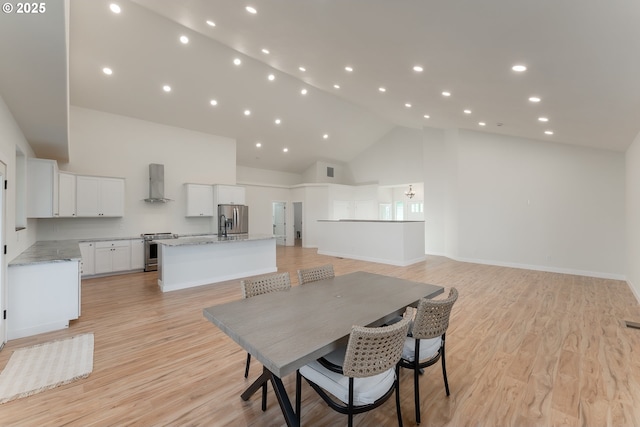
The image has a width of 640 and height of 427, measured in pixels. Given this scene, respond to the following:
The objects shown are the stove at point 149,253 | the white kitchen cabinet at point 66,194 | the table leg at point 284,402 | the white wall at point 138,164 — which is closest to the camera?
the table leg at point 284,402

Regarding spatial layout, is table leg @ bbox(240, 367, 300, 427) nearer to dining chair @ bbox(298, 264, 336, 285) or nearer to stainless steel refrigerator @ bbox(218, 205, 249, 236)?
dining chair @ bbox(298, 264, 336, 285)

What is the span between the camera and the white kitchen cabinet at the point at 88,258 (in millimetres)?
5746

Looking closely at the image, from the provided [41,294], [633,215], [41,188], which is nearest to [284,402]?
[41,294]

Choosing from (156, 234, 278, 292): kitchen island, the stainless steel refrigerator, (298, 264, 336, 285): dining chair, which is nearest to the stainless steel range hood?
the stainless steel refrigerator

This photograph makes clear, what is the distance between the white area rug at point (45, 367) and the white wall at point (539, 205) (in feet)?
26.9

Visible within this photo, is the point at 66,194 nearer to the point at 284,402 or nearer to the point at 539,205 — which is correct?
the point at 284,402

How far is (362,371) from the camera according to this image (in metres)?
1.48

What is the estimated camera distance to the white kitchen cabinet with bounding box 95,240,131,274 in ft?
19.4

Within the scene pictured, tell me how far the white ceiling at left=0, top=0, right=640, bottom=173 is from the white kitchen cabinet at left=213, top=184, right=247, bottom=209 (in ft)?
5.83

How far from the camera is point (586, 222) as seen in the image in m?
6.00

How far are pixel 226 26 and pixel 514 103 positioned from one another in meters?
4.39

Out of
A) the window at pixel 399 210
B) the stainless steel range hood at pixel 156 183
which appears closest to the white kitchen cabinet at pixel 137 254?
the stainless steel range hood at pixel 156 183

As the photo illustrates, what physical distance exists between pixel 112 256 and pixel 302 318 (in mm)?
6139

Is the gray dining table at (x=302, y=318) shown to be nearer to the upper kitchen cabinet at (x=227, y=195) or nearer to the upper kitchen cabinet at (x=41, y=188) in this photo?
the upper kitchen cabinet at (x=41, y=188)
